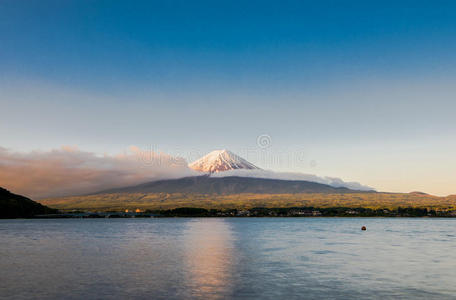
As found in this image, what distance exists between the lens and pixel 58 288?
98.6ft

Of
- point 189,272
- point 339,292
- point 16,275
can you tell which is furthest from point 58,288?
point 339,292

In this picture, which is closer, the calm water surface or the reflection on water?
the calm water surface

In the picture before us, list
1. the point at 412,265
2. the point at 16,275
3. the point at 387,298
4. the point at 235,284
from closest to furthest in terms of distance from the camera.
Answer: the point at 387,298 < the point at 235,284 < the point at 16,275 < the point at 412,265

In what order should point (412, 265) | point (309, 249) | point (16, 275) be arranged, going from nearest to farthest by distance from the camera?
1. point (16, 275)
2. point (412, 265)
3. point (309, 249)

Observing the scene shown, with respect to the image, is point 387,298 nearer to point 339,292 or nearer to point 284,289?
point 339,292

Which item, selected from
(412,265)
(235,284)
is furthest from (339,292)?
(412,265)

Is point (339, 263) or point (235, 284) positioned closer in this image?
point (235, 284)

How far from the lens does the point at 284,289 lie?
29.3 meters

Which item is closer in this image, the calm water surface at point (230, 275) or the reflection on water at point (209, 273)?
the calm water surface at point (230, 275)

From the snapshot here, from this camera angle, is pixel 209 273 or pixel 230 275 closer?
pixel 230 275

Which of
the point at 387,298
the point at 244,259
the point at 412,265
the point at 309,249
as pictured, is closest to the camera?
the point at 387,298

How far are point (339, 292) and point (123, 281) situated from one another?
16.5 meters

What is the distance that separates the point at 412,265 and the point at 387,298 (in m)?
17.9

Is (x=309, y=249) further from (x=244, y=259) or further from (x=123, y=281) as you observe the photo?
(x=123, y=281)
